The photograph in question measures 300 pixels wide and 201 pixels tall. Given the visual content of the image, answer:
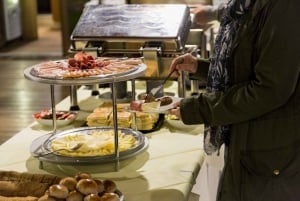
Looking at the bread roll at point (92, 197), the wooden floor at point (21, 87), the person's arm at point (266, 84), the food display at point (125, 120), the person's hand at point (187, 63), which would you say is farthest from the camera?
the wooden floor at point (21, 87)

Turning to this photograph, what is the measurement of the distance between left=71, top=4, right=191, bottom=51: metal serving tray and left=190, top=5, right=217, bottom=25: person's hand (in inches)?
8.0

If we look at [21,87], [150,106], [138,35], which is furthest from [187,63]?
[21,87]

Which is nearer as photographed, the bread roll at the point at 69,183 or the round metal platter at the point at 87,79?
the bread roll at the point at 69,183

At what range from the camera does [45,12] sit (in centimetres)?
1055

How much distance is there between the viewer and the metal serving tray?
2.27 meters

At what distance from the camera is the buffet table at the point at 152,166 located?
164 cm

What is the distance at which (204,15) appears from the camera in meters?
2.71

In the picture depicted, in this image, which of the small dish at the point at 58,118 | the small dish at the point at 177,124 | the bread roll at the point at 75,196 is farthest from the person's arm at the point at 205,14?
the bread roll at the point at 75,196

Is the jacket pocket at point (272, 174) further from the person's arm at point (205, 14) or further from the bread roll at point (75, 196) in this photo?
the person's arm at point (205, 14)

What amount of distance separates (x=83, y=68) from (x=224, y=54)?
20.4 inches

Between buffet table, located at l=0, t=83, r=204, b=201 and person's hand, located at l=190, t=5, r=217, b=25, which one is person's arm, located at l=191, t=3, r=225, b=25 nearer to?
person's hand, located at l=190, t=5, r=217, b=25

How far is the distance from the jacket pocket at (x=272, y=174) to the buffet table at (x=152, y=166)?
0.82 ft

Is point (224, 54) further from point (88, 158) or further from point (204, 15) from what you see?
point (204, 15)

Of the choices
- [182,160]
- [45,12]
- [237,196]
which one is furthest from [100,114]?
[45,12]
